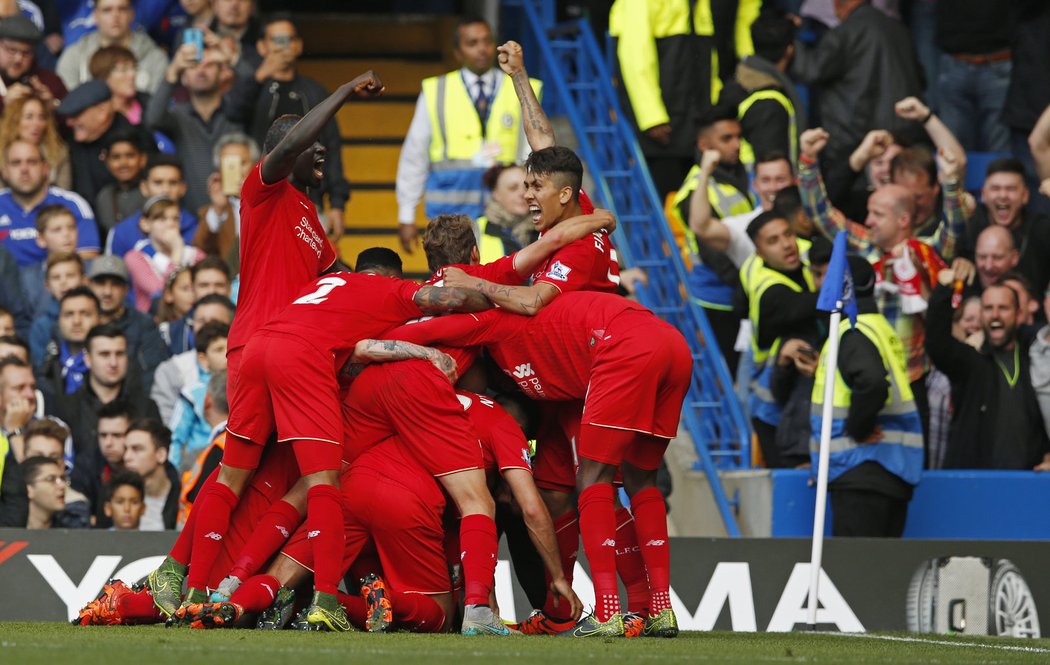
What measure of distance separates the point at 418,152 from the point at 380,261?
173 inches

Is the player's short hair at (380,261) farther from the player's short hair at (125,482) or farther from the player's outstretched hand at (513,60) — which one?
the player's short hair at (125,482)

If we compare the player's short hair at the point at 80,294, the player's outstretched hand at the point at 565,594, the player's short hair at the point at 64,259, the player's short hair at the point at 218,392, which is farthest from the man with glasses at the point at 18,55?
the player's outstretched hand at the point at 565,594

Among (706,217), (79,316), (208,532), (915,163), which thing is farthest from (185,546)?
(915,163)

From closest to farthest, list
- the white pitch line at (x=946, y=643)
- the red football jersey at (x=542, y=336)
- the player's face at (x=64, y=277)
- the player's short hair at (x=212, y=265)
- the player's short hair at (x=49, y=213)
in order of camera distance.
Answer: the white pitch line at (x=946, y=643) < the red football jersey at (x=542, y=336) < the player's short hair at (x=212, y=265) < the player's face at (x=64, y=277) < the player's short hair at (x=49, y=213)

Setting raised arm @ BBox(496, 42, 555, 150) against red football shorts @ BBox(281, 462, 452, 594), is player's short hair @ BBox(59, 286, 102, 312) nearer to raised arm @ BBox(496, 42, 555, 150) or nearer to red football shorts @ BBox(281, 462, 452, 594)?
raised arm @ BBox(496, 42, 555, 150)

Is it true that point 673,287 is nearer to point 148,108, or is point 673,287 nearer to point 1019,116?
point 1019,116

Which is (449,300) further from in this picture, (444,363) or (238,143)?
(238,143)

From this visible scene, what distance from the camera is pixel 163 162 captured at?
1274 cm

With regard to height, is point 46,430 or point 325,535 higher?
point 325,535

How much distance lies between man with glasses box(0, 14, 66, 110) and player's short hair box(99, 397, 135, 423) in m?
3.00

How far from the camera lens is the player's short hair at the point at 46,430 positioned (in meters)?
10.6

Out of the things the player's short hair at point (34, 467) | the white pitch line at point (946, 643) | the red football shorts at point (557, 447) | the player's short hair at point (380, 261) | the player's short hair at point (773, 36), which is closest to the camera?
the white pitch line at point (946, 643)

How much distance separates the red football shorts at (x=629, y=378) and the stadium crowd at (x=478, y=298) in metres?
0.02

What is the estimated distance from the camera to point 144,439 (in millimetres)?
10578
